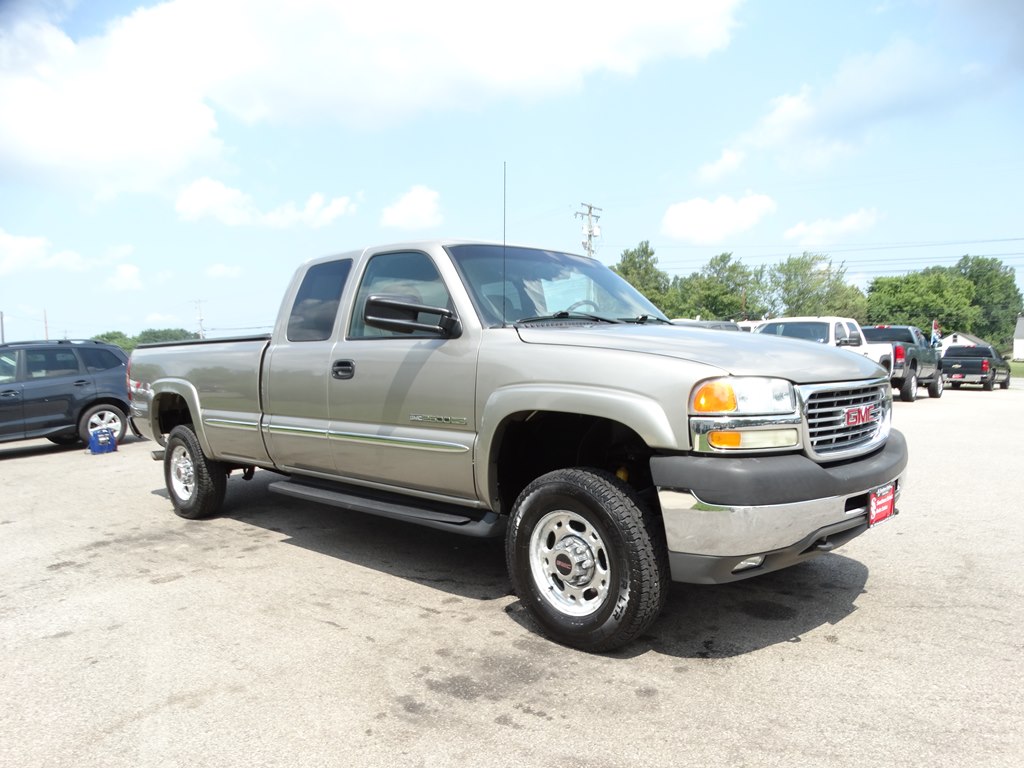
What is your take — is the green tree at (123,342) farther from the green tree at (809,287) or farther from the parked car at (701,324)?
the green tree at (809,287)

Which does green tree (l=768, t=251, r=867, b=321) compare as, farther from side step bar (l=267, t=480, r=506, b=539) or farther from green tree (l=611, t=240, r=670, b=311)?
side step bar (l=267, t=480, r=506, b=539)

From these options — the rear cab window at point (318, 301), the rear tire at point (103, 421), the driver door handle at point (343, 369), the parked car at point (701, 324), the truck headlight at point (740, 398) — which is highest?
the rear cab window at point (318, 301)

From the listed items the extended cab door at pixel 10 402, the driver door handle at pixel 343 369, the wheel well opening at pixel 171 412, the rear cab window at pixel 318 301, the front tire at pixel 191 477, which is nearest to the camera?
the driver door handle at pixel 343 369

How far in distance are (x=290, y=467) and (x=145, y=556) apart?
3.82 feet

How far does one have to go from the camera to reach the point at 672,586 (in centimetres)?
434

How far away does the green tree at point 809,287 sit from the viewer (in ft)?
310

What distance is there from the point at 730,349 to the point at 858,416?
0.74 m

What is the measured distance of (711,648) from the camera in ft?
11.1

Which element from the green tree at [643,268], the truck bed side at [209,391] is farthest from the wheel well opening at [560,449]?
the green tree at [643,268]

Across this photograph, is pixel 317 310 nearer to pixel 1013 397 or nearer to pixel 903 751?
pixel 903 751

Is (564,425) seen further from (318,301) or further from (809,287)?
(809,287)

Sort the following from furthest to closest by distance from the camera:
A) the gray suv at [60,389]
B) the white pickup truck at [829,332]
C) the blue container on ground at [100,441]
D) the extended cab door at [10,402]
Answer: the white pickup truck at [829,332], the blue container on ground at [100,441], the gray suv at [60,389], the extended cab door at [10,402]

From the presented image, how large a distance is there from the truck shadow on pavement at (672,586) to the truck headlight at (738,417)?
1.04m

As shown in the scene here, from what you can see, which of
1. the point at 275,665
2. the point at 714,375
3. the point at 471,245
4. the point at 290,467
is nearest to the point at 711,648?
the point at 714,375
